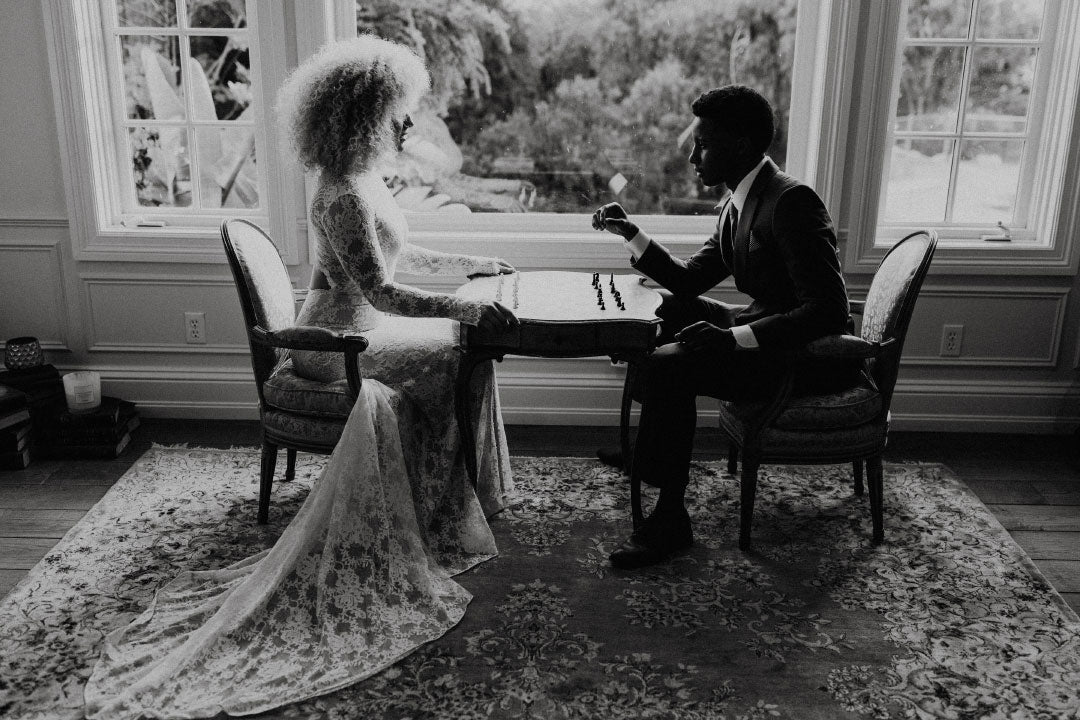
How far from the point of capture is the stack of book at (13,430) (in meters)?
3.22

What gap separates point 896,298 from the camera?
265cm

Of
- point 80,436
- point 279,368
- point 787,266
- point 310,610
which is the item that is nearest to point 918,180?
point 787,266

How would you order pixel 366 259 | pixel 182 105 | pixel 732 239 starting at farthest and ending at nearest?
pixel 182 105 → pixel 732 239 → pixel 366 259

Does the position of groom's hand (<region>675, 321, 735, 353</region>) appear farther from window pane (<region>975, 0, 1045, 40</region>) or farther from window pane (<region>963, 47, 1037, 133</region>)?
window pane (<region>975, 0, 1045, 40</region>)

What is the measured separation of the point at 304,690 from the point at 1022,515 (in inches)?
93.3

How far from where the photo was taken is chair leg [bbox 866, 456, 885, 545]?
2721mm

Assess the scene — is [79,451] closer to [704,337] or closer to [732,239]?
[704,337]

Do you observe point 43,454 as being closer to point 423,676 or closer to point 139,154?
point 139,154

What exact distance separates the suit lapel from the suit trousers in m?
0.31

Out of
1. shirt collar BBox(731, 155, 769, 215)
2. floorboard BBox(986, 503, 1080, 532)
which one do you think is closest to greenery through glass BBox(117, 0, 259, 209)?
shirt collar BBox(731, 155, 769, 215)

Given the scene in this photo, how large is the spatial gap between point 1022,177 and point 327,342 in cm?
290

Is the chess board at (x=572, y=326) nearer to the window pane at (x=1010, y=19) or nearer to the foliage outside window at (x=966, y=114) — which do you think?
the foliage outside window at (x=966, y=114)

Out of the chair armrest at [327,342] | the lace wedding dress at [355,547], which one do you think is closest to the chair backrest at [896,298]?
the lace wedding dress at [355,547]

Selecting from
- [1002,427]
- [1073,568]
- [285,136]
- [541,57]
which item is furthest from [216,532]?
[1002,427]
